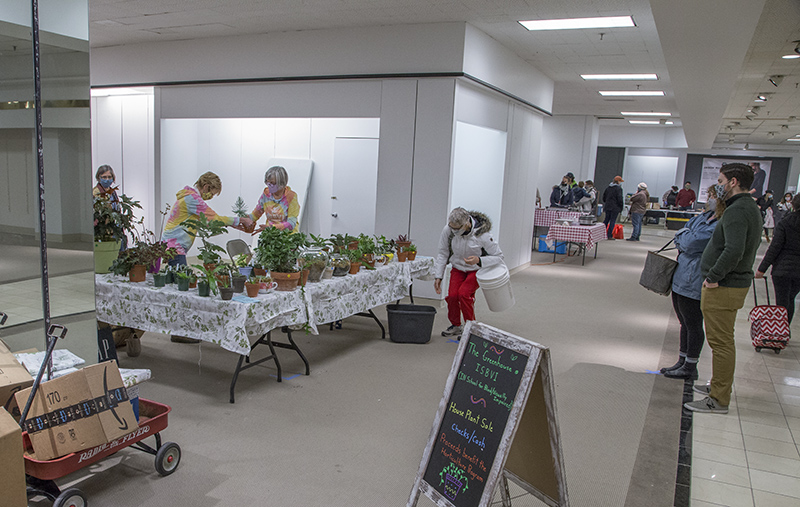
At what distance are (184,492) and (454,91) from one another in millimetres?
5389

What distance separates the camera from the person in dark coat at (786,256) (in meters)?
5.71

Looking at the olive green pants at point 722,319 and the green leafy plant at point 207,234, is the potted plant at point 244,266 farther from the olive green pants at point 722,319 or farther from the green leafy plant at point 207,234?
the olive green pants at point 722,319

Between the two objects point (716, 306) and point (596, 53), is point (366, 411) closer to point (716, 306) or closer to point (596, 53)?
point (716, 306)

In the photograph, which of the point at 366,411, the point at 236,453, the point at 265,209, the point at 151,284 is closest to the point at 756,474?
the point at 366,411

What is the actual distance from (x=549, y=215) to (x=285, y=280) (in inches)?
359

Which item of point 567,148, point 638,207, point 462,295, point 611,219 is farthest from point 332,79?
point 638,207

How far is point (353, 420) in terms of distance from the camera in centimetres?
393

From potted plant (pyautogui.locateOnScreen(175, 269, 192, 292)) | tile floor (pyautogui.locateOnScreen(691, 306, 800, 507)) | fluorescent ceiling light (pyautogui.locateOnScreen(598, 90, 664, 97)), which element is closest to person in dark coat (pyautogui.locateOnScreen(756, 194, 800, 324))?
tile floor (pyautogui.locateOnScreen(691, 306, 800, 507))

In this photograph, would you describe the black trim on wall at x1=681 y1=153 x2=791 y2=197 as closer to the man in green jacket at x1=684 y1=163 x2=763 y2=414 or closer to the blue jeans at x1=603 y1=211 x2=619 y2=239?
the blue jeans at x1=603 y1=211 x2=619 y2=239

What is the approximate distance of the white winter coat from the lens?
5598 millimetres

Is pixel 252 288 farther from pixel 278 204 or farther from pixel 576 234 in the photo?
pixel 576 234

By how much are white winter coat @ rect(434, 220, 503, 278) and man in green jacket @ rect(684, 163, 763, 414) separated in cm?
193

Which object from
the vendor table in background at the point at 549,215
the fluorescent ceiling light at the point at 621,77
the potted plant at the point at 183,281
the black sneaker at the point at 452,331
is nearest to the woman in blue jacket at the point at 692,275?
the black sneaker at the point at 452,331

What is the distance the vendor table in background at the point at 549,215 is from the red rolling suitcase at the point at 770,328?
624 cm
